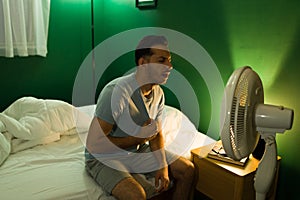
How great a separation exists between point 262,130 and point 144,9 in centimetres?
164

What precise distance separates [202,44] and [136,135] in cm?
85

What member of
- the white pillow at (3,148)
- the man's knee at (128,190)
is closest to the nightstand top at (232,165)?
the man's knee at (128,190)

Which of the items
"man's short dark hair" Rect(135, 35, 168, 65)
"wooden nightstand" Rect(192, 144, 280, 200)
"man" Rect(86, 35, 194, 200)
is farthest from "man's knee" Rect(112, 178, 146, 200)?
"man's short dark hair" Rect(135, 35, 168, 65)

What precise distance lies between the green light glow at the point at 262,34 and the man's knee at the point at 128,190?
Result: 3.06ft

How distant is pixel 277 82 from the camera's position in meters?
1.58

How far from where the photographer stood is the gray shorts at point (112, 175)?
1.35 metres

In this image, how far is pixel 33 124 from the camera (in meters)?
1.73

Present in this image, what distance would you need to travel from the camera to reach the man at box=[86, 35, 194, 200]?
1.41 meters

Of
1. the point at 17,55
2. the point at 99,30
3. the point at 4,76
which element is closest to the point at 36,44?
the point at 17,55

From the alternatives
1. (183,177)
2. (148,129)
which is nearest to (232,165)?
(183,177)

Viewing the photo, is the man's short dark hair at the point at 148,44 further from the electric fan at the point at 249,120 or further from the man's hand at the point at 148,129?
the electric fan at the point at 249,120

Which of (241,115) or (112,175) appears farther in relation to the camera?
(112,175)

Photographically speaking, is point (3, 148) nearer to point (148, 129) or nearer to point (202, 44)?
point (148, 129)

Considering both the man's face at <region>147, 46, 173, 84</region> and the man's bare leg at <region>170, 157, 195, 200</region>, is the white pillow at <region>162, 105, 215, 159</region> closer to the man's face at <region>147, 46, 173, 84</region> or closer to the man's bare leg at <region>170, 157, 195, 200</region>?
the man's bare leg at <region>170, 157, 195, 200</region>
